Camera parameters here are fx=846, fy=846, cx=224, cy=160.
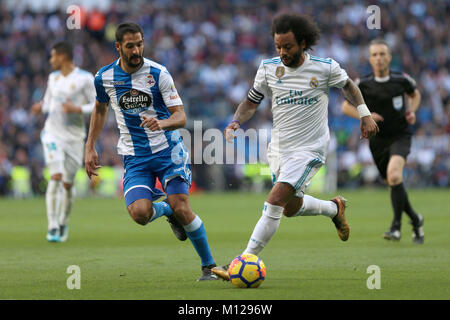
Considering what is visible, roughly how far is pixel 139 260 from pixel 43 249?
6.24ft

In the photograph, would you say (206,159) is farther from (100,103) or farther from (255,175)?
(100,103)

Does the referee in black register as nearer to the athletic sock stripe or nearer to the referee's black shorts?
the referee's black shorts

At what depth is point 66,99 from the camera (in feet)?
40.1

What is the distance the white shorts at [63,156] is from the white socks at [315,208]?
15.5 feet

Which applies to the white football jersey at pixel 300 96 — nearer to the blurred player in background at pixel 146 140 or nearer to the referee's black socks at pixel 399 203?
the blurred player in background at pixel 146 140

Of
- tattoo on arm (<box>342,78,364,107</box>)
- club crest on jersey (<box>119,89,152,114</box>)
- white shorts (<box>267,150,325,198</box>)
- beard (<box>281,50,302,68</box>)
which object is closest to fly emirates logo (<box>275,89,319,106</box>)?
beard (<box>281,50,302,68</box>)

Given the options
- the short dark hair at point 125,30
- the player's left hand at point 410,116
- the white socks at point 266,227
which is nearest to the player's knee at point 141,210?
the white socks at point 266,227

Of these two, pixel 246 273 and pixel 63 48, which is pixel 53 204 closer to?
pixel 63 48

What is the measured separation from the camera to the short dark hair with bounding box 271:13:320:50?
7414 mm

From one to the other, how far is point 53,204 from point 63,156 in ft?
2.33

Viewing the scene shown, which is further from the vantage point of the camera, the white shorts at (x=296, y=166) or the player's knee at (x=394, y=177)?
the player's knee at (x=394, y=177)

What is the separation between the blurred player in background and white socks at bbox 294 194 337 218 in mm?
1146

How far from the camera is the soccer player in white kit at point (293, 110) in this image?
7469 mm
